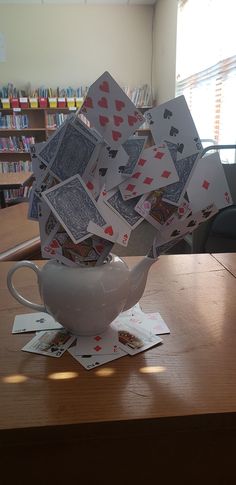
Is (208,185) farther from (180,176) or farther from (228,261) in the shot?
(228,261)

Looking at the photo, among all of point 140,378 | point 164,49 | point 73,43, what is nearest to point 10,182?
point 164,49

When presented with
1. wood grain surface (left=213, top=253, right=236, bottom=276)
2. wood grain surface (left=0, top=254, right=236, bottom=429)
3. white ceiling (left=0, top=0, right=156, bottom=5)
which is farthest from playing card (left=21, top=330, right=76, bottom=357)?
white ceiling (left=0, top=0, right=156, bottom=5)

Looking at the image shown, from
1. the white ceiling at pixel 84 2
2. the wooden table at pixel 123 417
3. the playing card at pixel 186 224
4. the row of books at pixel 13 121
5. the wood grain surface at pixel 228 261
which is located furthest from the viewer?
the row of books at pixel 13 121

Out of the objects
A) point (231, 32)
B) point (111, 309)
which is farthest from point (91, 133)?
point (231, 32)

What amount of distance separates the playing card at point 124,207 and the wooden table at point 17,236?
0.73 metres

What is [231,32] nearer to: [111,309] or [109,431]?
[111,309]

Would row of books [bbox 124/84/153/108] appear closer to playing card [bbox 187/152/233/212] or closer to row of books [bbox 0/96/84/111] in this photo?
row of books [bbox 0/96/84/111]

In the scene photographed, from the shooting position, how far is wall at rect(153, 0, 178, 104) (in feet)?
13.5

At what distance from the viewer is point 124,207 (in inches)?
22.7

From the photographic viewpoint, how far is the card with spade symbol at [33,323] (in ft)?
2.33

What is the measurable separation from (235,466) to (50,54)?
216 inches

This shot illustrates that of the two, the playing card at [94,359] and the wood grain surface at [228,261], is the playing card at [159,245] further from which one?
the wood grain surface at [228,261]

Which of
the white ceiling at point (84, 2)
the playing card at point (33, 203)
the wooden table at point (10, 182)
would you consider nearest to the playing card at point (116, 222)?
the playing card at point (33, 203)

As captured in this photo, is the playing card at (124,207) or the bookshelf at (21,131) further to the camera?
the bookshelf at (21,131)
